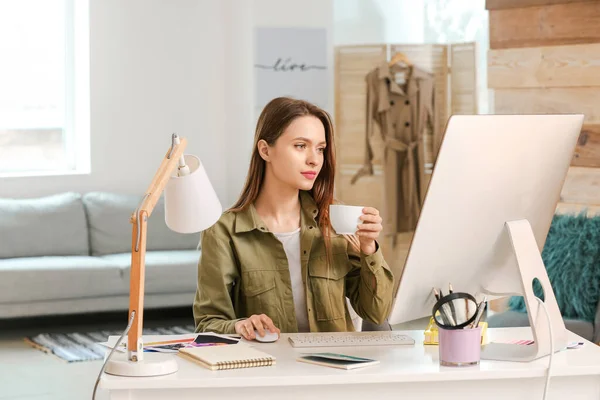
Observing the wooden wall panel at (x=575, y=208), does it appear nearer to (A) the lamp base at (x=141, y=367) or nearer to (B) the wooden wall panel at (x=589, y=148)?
(B) the wooden wall panel at (x=589, y=148)

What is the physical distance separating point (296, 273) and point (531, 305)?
2.25 feet

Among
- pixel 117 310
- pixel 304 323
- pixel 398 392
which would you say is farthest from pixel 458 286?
pixel 117 310

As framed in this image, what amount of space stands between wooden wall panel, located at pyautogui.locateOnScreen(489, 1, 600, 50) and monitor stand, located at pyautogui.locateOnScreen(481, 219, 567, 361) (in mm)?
2605

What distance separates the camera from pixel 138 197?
20.8 ft

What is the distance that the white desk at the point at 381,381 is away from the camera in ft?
5.80

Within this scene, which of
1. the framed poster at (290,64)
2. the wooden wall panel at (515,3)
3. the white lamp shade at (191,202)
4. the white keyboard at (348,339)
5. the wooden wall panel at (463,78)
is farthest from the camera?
the framed poster at (290,64)

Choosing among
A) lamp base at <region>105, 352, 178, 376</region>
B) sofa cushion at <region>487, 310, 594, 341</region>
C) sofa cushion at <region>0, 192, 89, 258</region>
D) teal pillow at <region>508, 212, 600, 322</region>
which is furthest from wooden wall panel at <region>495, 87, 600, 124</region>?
lamp base at <region>105, 352, 178, 376</region>

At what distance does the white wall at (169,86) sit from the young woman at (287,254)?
13.0ft

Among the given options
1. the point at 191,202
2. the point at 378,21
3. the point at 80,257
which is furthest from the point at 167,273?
the point at 191,202

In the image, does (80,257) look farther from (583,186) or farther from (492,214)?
(492,214)

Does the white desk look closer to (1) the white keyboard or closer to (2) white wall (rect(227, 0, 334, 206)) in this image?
(1) the white keyboard

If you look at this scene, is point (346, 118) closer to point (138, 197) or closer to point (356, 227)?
point (138, 197)

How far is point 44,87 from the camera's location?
6488 millimetres

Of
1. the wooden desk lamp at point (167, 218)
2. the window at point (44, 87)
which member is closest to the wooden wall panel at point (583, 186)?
the wooden desk lamp at point (167, 218)
